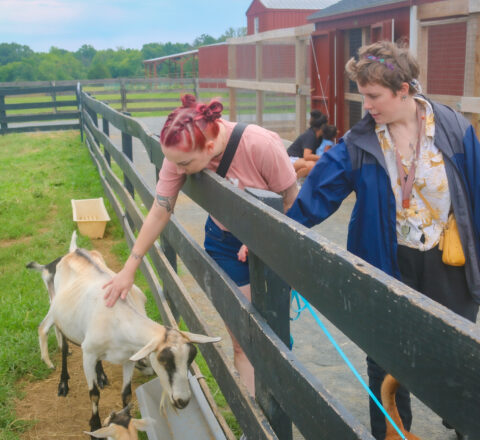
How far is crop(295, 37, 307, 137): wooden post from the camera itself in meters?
11.3

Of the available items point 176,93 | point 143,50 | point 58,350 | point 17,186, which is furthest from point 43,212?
point 143,50

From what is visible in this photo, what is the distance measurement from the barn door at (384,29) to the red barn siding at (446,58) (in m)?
0.66

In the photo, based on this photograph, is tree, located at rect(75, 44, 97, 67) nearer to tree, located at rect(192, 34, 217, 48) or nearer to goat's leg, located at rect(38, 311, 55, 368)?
tree, located at rect(192, 34, 217, 48)

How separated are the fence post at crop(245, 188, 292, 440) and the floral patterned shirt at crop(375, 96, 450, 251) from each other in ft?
2.07

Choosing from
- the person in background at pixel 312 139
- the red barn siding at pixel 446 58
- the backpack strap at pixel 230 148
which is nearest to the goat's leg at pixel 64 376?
the backpack strap at pixel 230 148

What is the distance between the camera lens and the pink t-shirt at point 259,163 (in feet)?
9.29

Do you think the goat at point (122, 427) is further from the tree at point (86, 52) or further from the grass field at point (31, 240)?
the tree at point (86, 52)

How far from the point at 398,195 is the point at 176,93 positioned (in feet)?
96.2

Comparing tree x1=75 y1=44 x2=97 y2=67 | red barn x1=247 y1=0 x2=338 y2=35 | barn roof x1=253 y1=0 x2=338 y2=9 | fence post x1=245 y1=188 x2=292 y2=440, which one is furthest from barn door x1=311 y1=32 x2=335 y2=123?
tree x1=75 y1=44 x2=97 y2=67

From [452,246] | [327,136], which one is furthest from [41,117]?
[452,246]

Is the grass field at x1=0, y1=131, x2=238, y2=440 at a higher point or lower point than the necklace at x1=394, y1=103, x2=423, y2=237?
lower

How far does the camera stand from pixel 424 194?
2533 millimetres

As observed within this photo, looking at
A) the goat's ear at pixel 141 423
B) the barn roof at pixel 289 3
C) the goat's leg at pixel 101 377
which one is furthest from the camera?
the barn roof at pixel 289 3

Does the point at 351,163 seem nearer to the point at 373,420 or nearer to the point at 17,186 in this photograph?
the point at 373,420
